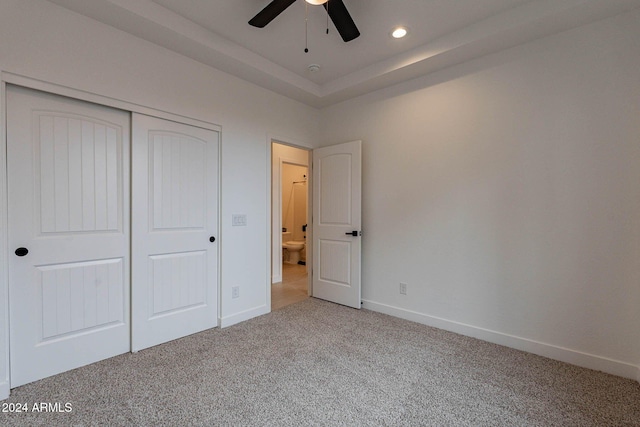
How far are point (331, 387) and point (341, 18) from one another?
8.11 feet

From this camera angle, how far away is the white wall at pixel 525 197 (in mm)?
2023

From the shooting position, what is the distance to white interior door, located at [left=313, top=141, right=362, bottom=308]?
3.40 m

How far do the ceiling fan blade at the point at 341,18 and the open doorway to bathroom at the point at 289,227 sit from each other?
1811mm

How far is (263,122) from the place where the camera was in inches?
126

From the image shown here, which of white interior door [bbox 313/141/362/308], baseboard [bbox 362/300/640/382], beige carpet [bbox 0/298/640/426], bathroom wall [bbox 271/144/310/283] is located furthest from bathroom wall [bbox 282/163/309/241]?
beige carpet [bbox 0/298/640/426]

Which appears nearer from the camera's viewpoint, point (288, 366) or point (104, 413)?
point (104, 413)

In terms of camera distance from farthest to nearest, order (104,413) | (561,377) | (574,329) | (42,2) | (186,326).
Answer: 1. (186,326)
2. (574,329)
3. (561,377)
4. (42,2)
5. (104,413)

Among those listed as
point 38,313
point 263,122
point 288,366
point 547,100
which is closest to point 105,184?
point 38,313

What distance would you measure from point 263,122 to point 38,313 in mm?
2527

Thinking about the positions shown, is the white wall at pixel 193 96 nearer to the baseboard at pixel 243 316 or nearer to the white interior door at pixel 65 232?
the baseboard at pixel 243 316

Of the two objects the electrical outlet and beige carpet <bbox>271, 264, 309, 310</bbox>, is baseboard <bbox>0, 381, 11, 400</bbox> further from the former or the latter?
the electrical outlet

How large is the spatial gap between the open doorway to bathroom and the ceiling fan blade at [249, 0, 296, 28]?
1.70 m

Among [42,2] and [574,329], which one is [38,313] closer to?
[42,2]

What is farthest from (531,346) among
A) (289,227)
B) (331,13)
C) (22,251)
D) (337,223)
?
(289,227)
